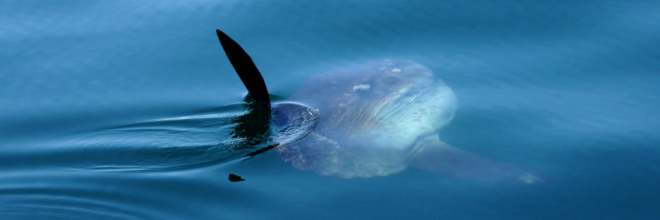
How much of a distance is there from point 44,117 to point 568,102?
199 inches

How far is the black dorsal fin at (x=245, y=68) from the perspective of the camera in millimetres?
3875

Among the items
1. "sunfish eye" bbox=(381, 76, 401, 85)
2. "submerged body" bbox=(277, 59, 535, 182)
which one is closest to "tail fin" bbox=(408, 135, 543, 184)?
"submerged body" bbox=(277, 59, 535, 182)

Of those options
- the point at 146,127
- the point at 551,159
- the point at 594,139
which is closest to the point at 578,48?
the point at 594,139

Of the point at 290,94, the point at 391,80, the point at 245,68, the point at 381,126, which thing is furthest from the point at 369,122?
the point at 245,68

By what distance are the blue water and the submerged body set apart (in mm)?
133

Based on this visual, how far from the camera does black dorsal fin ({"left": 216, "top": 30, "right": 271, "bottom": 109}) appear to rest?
3.88 meters

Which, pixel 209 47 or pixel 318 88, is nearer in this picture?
pixel 318 88

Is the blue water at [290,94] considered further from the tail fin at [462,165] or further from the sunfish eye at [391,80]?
the sunfish eye at [391,80]

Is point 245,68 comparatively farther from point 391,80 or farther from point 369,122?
point 391,80

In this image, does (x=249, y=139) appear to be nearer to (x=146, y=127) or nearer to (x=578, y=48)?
(x=146, y=127)

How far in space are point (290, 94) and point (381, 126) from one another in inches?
42.3

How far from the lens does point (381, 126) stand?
14.0ft

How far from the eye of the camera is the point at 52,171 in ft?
12.1

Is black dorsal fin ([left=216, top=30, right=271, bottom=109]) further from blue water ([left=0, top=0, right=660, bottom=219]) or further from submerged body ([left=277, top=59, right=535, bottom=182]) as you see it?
submerged body ([left=277, top=59, right=535, bottom=182])
